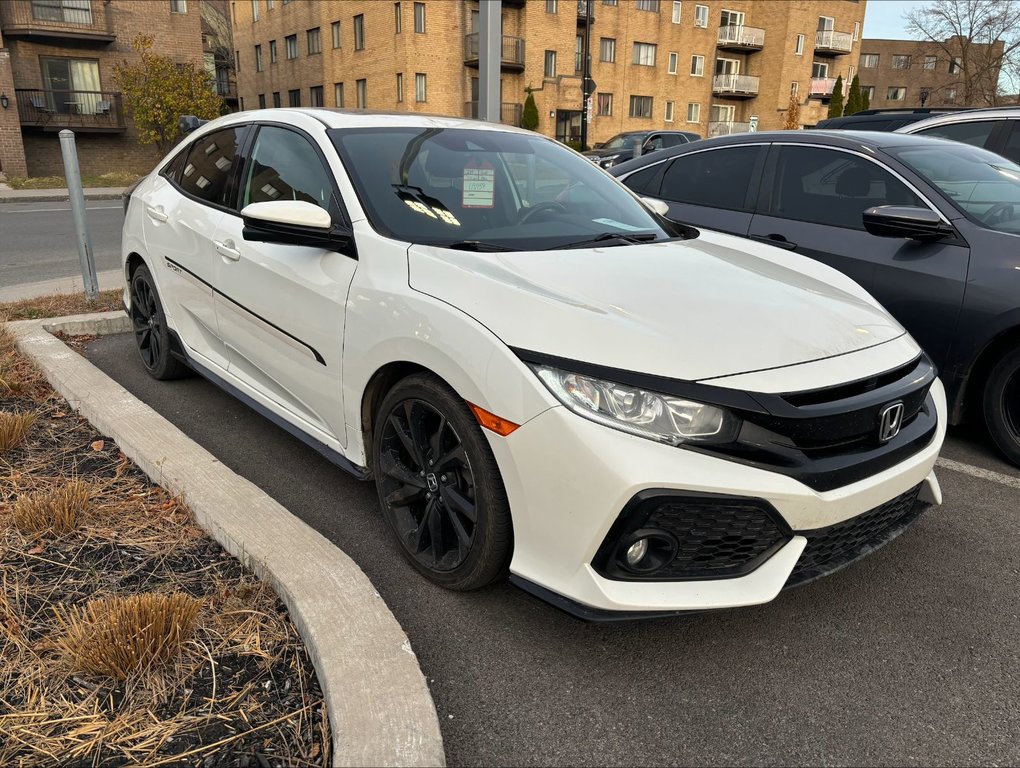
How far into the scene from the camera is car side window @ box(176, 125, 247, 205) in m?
4.00

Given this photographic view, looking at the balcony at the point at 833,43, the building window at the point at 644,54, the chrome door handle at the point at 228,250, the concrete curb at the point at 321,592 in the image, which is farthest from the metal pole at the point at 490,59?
the balcony at the point at 833,43

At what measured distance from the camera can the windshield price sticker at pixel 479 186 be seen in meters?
3.25

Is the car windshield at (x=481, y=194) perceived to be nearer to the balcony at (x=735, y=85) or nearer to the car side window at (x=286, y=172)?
the car side window at (x=286, y=172)

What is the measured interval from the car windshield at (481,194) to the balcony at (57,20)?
1230 inches

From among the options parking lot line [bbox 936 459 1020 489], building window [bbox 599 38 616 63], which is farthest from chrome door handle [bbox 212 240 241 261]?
building window [bbox 599 38 616 63]

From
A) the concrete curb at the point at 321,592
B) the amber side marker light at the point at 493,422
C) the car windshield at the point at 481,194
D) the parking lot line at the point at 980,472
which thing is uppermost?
the car windshield at the point at 481,194

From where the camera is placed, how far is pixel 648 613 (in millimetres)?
2188

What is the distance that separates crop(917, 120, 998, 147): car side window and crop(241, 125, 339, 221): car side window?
209 inches

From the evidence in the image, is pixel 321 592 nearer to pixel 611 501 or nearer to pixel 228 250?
pixel 611 501

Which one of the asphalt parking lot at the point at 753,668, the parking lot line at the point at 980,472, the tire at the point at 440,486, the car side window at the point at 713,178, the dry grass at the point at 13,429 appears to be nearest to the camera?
the asphalt parking lot at the point at 753,668

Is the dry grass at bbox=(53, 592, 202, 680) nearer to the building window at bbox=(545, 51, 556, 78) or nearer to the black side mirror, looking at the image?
the black side mirror

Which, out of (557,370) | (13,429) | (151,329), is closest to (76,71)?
(151,329)

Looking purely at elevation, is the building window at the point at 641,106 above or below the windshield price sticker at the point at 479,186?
above

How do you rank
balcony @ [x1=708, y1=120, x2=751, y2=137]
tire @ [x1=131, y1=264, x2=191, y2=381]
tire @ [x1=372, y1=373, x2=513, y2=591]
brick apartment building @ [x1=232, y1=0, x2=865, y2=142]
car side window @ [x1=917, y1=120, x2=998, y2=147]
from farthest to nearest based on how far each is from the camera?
balcony @ [x1=708, y1=120, x2=751, y2=137] → brick apartment building @ [x1=232, y1=0, x2=865, y2=142] → car side window @ [x1=917, y1=120, x2=998, y2=147] → tire @ [x1=131, y1=264, x2=191, y2=381] → tire @ [x1=372, y1=373, x2=513, y2=591]
